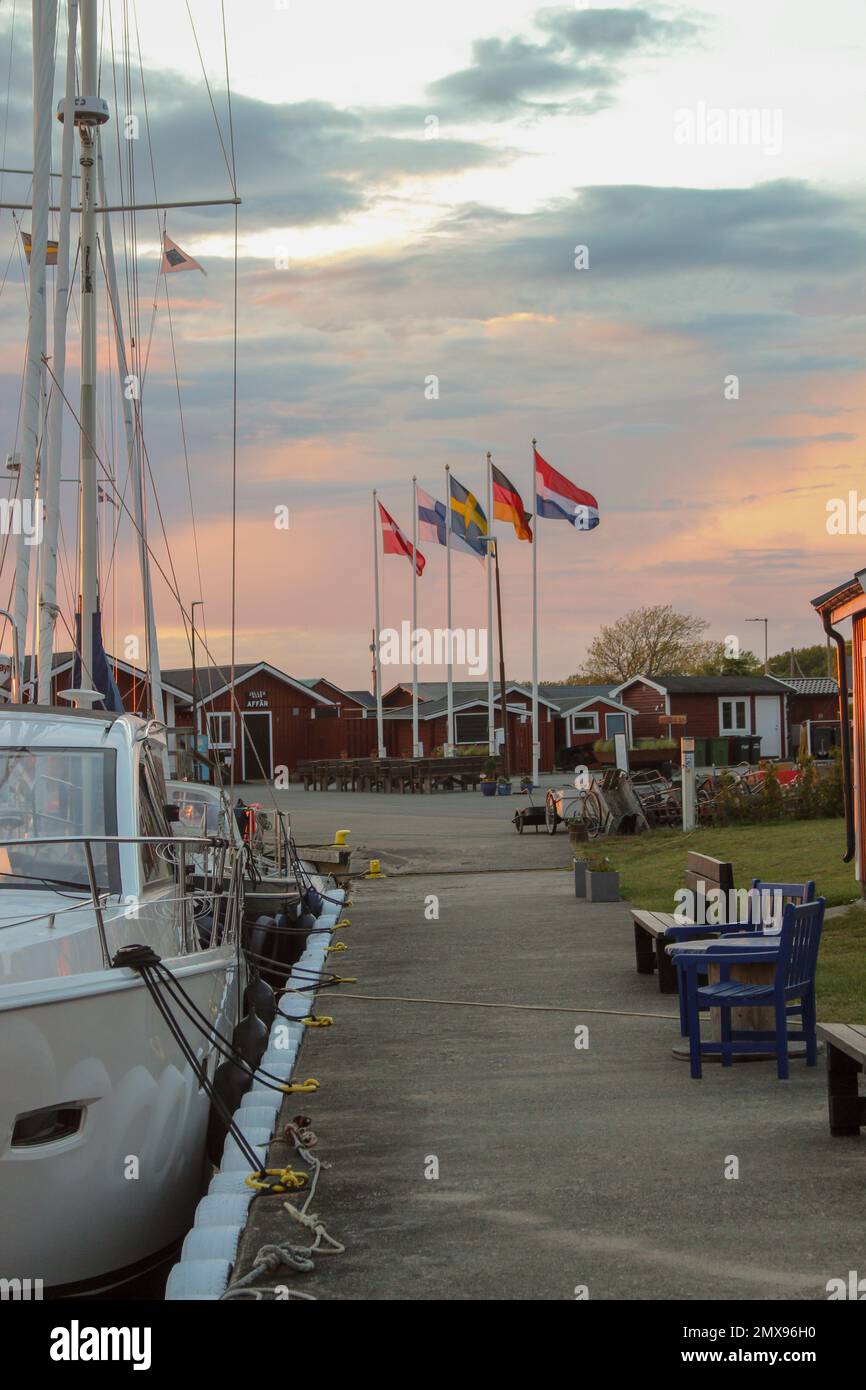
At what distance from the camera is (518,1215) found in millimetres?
6180

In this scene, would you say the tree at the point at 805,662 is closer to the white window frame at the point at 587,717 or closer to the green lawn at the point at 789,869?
the white window frame at the point at 587,717

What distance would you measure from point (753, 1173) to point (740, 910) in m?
4.89

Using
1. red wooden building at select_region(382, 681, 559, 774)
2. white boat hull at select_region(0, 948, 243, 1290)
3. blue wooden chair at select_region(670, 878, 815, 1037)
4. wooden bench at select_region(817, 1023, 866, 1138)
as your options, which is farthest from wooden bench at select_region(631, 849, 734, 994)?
red wooden building at select_region(382, 681, 559, 774)

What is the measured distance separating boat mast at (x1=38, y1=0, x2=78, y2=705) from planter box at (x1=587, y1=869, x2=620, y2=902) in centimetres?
656

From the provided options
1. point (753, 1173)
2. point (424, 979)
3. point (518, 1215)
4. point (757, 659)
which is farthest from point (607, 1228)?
point (757, 659)

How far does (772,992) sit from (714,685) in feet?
213

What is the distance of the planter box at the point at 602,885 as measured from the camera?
17484 millimetres

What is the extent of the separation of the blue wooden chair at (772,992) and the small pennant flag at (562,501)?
33804 mm

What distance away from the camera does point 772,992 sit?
850 centimetres

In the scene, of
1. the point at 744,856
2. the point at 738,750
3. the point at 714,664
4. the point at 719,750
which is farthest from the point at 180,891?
the point at 714,664

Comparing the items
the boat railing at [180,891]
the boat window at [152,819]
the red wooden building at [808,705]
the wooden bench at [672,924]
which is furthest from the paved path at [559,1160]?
the red wooden building at [808,705]

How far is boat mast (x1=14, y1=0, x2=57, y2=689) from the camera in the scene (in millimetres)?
15781
